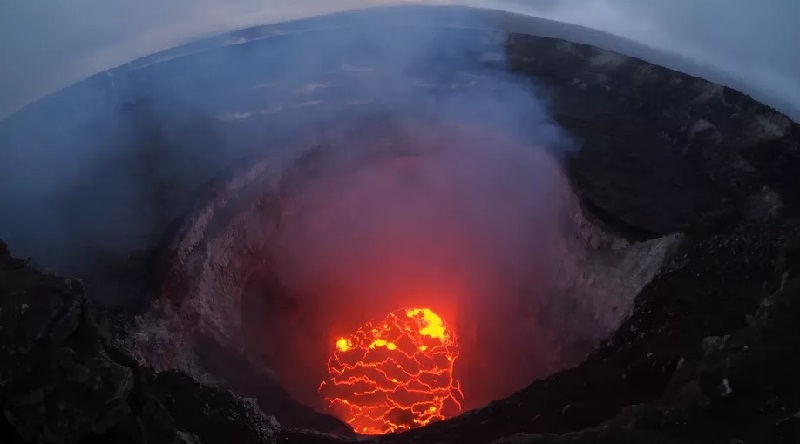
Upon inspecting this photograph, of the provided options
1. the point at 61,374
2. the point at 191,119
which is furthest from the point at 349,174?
the point at 61,374

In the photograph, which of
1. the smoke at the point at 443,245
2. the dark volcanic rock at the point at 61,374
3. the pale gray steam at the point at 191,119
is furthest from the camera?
the smoke at the point at 443,245

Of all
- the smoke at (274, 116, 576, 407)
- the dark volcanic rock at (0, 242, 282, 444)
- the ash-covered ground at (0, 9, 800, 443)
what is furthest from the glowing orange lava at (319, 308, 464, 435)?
the dark volcanic rock at (0, 242, 282, 444)

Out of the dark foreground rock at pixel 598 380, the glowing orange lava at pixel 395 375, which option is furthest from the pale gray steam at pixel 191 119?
the glowing orange lava at pixel 395 375

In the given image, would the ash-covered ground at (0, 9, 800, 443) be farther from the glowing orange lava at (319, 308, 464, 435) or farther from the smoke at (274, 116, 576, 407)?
the glowing orange lava at (319, 308, 464, 435)

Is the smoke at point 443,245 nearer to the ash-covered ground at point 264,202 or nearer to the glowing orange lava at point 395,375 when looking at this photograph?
the glowing orange lava at point 395,375

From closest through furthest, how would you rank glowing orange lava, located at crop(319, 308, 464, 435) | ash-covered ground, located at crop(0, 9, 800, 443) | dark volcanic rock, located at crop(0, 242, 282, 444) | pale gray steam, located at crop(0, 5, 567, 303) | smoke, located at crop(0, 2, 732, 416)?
dark volcanic rock, located at crop(0, 242, 282, 444)
ash-covered ground, located at crop(0, 9, 800, 443)
pale gray steam, located at crop(0, 5, 567, 303)
smoke, located at crop(0, 2, 732, 416)
glowing orange lava, located at crop(319, 308, 464, 435)

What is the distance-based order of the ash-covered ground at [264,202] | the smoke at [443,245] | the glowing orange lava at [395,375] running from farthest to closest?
the smoke at [443,245]
the glowing orange lava at [395,375]
the ash-covered ground at [264,202]
